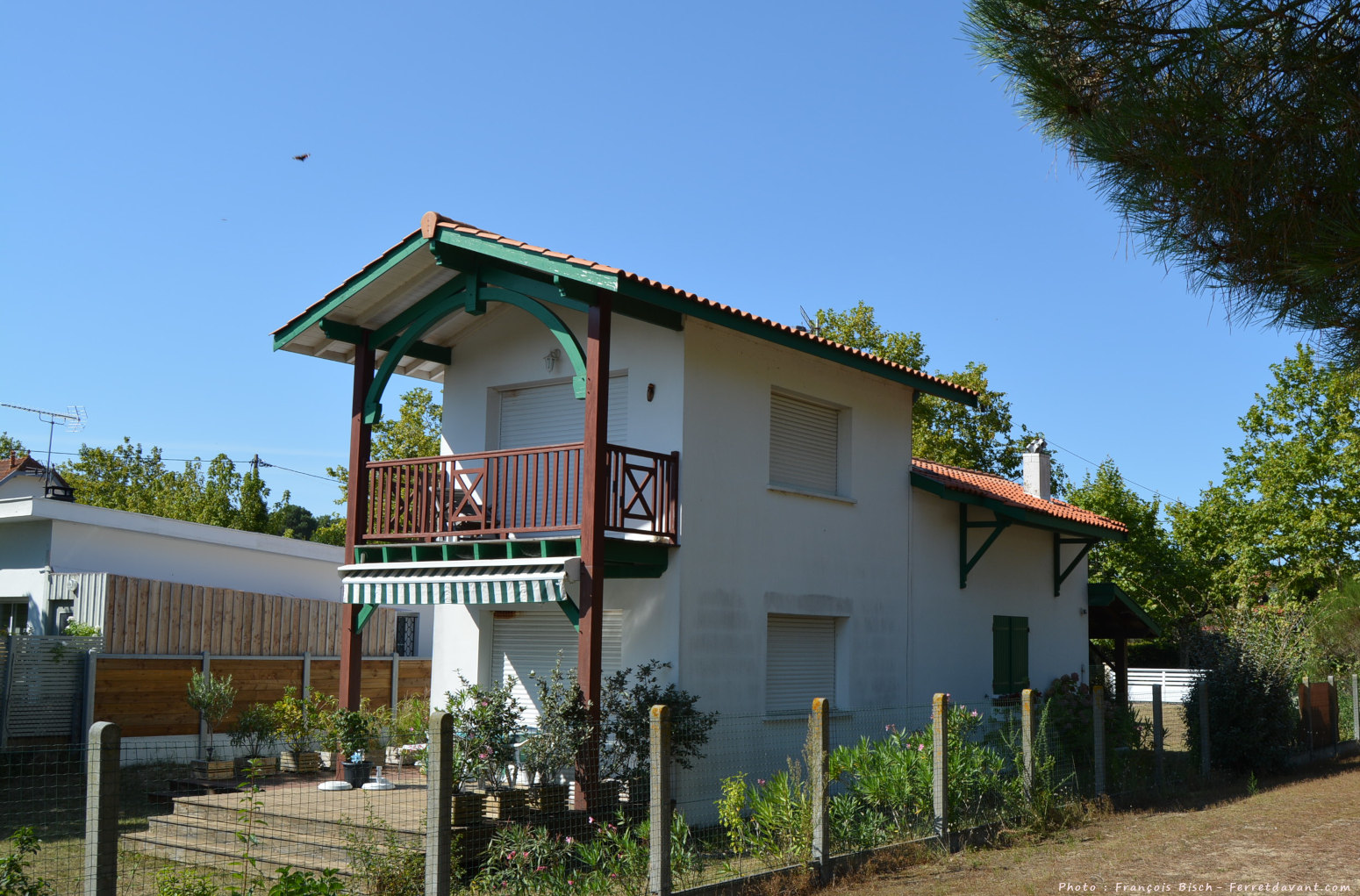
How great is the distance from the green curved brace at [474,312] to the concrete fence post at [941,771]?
4.67 meters

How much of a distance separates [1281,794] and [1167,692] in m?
22.5

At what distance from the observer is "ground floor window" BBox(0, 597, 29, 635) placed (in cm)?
1997

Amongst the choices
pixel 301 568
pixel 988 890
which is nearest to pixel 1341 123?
pixel 988 890

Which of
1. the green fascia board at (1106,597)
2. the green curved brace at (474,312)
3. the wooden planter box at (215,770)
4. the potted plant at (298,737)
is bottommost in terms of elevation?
the wooden planter box at (215,770)

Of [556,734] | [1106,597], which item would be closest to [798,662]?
[556,734]

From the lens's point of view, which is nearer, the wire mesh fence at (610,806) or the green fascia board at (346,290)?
the wire mesh fence at (610,806)

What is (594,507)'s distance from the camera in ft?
37.1

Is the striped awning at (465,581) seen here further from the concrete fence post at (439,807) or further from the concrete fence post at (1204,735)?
the concrete fence post at (1204,735)

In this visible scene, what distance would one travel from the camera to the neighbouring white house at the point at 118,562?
18.8 meters

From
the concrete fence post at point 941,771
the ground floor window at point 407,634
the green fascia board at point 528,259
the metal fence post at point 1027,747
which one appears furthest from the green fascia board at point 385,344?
the ground floor window at point 407,634

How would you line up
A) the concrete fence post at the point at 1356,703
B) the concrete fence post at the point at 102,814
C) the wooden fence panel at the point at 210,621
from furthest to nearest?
the concrete fence post at the point at 1356,703 < the wooden fence panel at the point at 210,621 < the concrete fence post at the point at 102,814

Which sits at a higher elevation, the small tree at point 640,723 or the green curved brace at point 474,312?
the green curved brace at point 474,312

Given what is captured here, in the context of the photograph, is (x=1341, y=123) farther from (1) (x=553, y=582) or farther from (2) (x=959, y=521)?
(2) (x=959, y=521)

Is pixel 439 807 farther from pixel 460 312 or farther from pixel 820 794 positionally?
pixel 460 312
